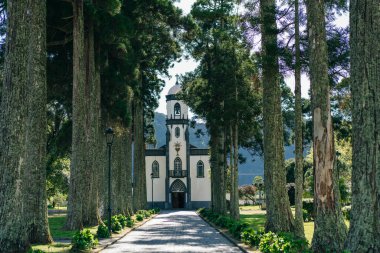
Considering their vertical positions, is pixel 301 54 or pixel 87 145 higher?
pixel 301 54

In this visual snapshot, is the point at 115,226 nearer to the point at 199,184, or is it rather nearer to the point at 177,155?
the point at 199,184

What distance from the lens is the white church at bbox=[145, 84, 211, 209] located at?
2913 inches

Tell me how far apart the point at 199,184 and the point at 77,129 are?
184 ft

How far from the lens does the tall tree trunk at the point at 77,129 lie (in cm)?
1886

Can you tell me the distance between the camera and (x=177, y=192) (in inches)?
2913

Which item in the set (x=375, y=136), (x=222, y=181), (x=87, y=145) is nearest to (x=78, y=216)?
(x=87, y=145)

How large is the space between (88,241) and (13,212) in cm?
286

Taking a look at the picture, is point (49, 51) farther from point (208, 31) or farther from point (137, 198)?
point (137, 198)

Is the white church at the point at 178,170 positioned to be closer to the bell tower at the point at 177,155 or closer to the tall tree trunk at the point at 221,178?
the bell tower at the point at 177,155

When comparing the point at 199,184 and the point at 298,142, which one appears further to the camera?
the point at 199,184

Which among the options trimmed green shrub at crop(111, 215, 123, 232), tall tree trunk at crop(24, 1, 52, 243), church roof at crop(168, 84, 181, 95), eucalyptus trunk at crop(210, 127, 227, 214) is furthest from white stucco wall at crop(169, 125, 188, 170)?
tall tree trunk at crop(24, 1, 52, 243)

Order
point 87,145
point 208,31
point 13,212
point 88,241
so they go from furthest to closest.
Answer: point 208,31, point 87,145, point 88,241, point 13,212

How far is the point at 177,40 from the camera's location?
29.9 meters

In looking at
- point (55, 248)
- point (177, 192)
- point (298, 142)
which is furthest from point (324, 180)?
point (177, 192)
